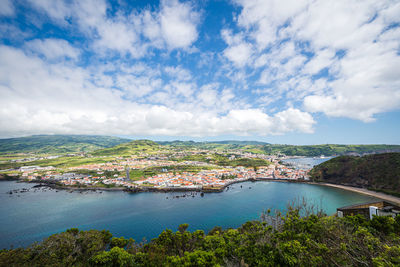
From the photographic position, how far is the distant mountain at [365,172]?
39594 mm

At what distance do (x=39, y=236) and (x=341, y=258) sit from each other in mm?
34908

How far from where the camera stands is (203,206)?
34.5 meters

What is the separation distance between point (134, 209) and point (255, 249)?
2933 cm

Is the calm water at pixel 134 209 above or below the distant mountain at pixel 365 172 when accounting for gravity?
below

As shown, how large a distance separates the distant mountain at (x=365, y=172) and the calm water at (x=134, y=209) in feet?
21.9

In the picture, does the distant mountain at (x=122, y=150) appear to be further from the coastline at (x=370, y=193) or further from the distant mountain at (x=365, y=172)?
the coastline at (x=370, y=193)

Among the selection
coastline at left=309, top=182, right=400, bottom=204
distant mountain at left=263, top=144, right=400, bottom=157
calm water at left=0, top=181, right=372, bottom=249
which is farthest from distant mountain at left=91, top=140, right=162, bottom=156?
distant mountain at left=263, top=144, right=400, bottom=157

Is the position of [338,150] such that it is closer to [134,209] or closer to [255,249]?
[134,209]

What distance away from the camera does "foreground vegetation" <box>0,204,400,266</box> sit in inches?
291

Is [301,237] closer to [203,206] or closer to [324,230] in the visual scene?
[324,230]

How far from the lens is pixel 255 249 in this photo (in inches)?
401

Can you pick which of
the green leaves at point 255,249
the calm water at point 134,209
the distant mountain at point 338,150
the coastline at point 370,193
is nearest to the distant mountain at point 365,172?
the coastline at point 370,193

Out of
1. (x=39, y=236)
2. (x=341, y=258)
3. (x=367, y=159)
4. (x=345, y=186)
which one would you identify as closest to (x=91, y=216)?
(x=39, y=236)

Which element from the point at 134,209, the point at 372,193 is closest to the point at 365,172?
the point at 372,193
